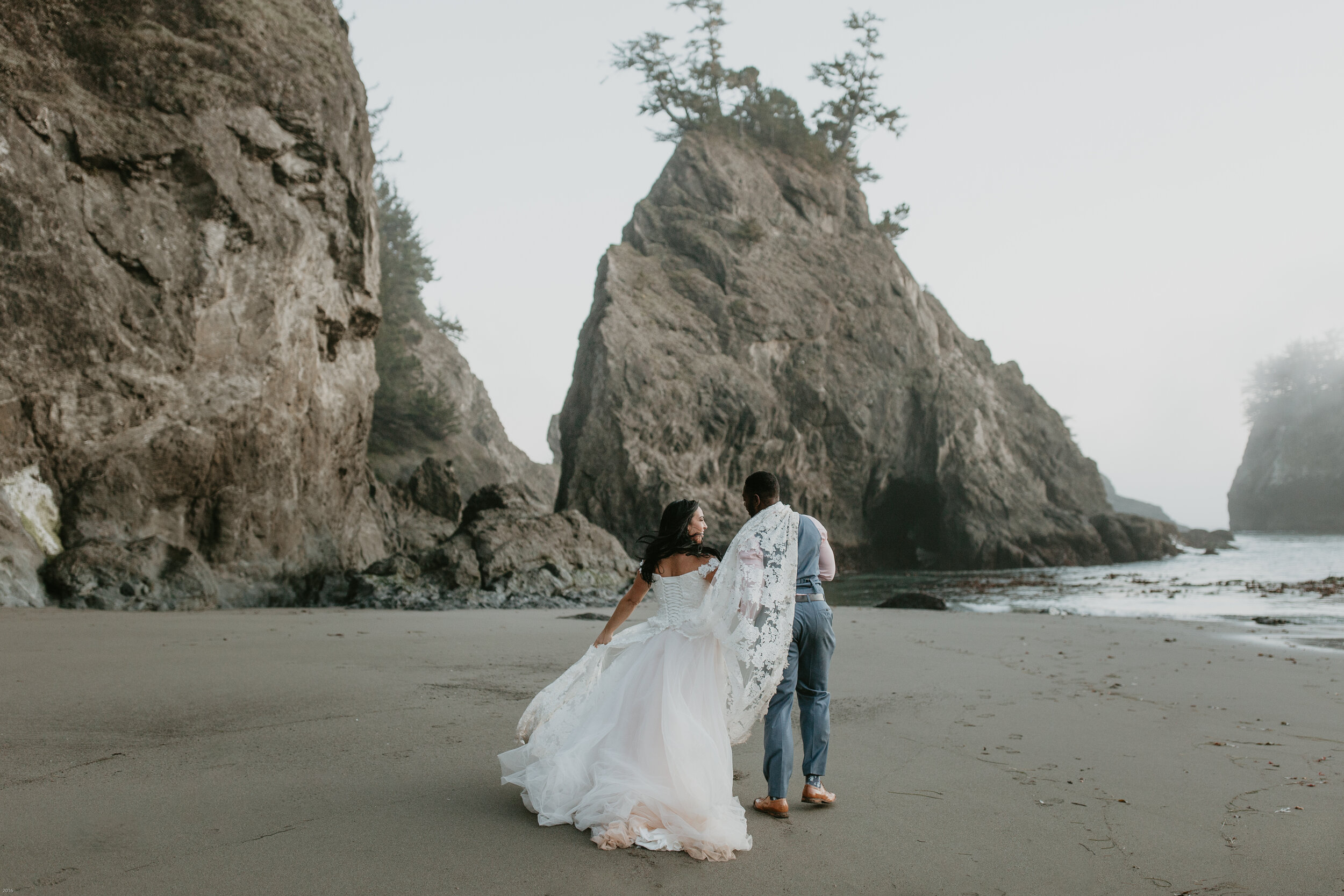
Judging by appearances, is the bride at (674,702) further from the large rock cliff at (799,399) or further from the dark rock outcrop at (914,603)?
the large rock cliff at (799,399)

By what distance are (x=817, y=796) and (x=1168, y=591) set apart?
20041mm

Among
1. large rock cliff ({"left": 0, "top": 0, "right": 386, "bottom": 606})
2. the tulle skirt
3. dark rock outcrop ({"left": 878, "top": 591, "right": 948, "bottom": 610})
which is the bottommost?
dark rock outcrop ({"left": 878, "top": 591, "right": 948, "bottom": 610})

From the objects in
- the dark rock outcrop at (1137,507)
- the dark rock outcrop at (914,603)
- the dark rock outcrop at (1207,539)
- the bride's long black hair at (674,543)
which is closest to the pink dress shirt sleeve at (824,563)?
the bride's long black hair at (674,543)

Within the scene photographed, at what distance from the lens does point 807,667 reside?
14.6 ft

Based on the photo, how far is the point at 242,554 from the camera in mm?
15539

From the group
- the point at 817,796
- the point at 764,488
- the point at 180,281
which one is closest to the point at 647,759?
the point at 817,796

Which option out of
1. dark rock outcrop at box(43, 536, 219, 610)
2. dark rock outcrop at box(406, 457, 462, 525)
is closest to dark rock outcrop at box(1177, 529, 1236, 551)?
dark rock outcrop at box(406, 457, 462, 525)

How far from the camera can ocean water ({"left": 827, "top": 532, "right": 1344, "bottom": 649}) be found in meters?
14.5

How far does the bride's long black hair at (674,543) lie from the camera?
436 cm

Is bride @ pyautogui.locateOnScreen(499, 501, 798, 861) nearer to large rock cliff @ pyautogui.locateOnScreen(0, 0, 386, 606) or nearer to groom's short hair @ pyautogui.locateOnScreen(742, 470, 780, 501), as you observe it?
groom's short hair @ pyautogui.locateOnScreen(742, 470, 780, 501)

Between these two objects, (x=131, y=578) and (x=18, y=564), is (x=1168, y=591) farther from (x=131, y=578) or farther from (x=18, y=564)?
(x=18, y=564)

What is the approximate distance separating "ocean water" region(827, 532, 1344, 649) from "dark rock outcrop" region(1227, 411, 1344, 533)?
123 feet

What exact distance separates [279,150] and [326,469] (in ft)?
20.5

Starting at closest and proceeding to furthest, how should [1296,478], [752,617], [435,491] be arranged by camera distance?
[752,617], [435,491], [1296,478]
